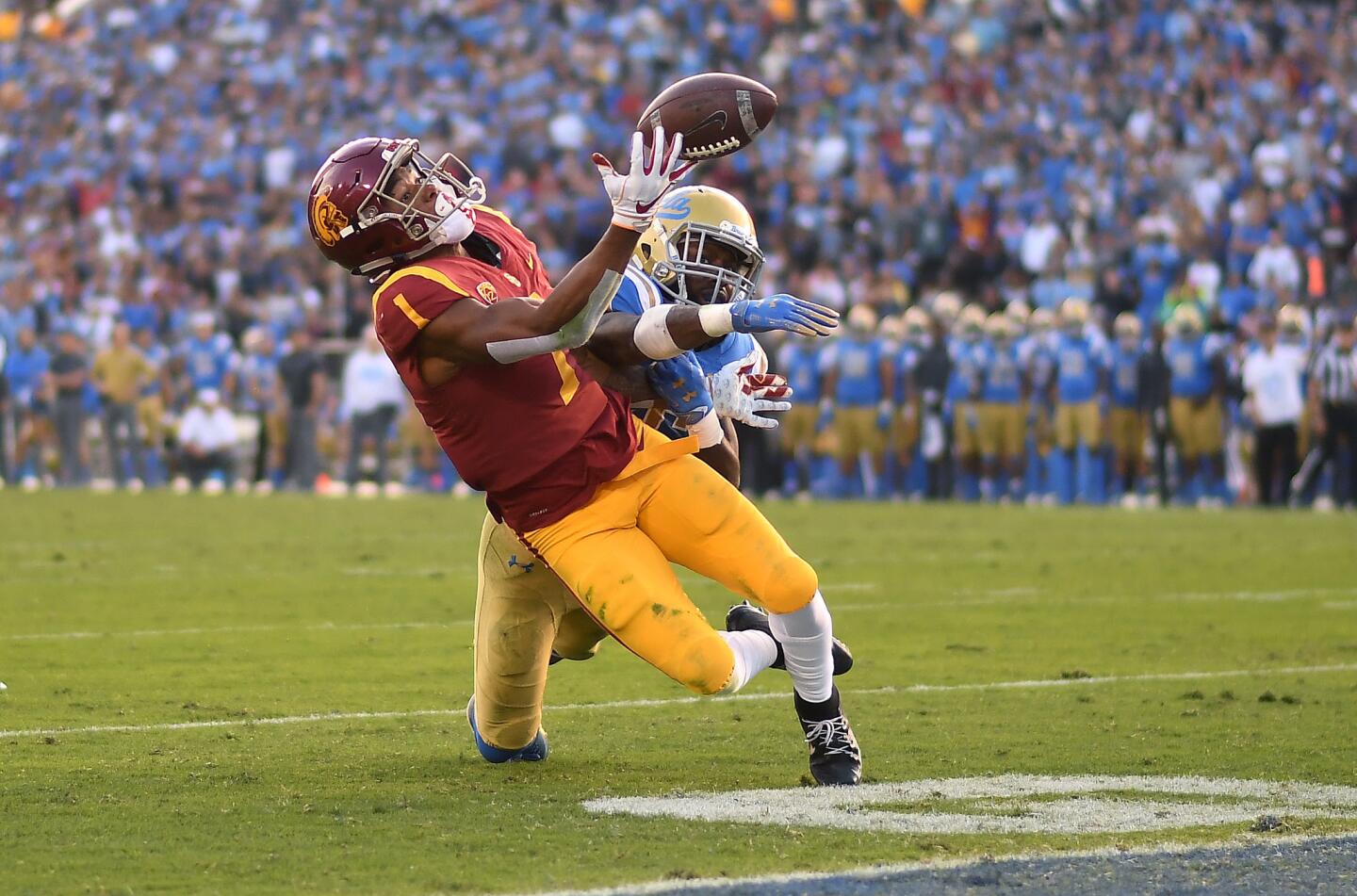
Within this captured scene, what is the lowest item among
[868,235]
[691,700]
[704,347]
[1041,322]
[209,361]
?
[691,700]

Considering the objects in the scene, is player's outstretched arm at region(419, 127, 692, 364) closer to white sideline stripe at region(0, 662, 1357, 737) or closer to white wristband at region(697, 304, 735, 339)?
white wristband at region(697, 304, 735, 339)

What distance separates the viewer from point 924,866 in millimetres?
3672

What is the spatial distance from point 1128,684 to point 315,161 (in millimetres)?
18878

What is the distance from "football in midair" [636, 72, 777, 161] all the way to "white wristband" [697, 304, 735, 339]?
24.1 inches

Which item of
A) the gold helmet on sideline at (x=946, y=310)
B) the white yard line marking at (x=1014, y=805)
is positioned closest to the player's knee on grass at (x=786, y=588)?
the white yard line marking at (x=1014, y=805)

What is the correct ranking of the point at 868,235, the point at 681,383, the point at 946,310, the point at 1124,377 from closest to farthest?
1. the point at 681,383
2. the point at 1124,377
3. the point at 946,310
4. the point at 868,235

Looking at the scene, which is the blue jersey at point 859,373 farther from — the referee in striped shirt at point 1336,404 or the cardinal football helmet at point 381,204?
the cardinal football helmet at point 381,204

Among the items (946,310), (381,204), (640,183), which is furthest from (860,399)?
(640,183)

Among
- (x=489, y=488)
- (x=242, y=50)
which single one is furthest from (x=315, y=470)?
(x=489, y=488)

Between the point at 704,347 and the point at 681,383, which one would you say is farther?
the point at 681,383

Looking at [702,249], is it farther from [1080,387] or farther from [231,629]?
[1080,387]

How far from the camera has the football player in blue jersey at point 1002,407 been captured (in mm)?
17516

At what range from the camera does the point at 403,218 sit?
15.1ft

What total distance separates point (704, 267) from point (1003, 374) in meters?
12.9
